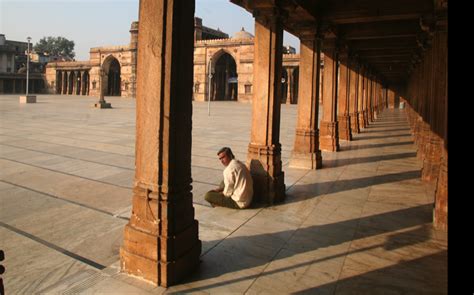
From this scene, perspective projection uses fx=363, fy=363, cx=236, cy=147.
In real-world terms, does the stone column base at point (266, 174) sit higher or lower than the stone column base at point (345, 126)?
lower

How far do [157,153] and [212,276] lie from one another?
4.10 ft

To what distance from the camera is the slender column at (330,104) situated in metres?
10.6

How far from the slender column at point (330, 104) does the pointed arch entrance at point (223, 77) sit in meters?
38.0

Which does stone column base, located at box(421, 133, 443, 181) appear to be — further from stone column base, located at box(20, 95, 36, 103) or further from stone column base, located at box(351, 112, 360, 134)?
stone column base, located at box(20, 95, 36, 103)

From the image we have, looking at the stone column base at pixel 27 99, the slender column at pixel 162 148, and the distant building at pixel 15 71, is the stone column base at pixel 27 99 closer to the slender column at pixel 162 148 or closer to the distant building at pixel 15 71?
the distant building at pixel 15 71

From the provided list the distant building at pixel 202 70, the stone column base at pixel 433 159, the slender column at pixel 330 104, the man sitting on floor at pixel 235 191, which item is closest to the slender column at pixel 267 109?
the man sitting on floor at pixel 235 191

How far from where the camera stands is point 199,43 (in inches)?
1857

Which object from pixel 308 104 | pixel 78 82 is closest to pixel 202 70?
pixel 78 82

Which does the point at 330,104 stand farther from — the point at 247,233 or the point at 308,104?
the point at 247,233

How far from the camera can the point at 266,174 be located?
19.1 feet

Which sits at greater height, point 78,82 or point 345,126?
point 78,82

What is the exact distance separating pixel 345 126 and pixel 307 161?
553 cm

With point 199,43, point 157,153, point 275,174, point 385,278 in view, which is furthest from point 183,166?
point 199,43
